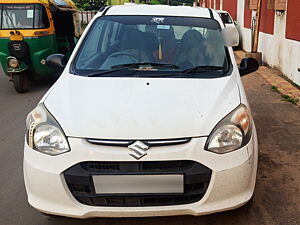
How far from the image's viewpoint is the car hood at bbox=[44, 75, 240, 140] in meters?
2.48

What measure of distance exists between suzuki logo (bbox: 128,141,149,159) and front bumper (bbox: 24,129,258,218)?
0.03 meters

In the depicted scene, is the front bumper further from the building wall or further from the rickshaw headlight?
the building wall

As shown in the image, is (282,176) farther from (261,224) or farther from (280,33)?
(280,33)

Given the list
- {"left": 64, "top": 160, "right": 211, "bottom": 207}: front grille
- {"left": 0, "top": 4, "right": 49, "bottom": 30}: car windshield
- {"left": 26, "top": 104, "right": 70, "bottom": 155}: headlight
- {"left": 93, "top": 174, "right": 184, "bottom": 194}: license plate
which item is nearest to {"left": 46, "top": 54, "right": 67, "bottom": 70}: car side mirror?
{"left": 26, "top": 104, "right": 70, "bottom": 155}: headlight

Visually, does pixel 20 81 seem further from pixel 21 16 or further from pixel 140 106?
pixel 140 106

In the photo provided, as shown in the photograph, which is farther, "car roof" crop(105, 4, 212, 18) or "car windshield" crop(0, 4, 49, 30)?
"car windshield" crop(0, 4, 49, 30)

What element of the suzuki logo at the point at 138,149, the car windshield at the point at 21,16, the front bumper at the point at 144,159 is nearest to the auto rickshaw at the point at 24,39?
the car windshield at the point at 21,16

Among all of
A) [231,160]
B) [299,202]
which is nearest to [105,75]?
[231,160]

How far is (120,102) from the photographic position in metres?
2.74

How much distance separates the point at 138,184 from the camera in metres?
2.42

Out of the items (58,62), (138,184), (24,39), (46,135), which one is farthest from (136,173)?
(24,39)

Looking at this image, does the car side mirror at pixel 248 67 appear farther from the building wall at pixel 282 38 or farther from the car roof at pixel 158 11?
the building wall at pixel 282 38

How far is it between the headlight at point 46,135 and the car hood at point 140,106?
5cm

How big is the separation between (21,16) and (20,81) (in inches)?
57.6
